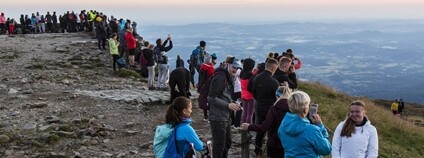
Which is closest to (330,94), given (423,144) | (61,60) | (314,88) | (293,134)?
(314,88)

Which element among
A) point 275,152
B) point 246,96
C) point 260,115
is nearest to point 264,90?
point 260,115

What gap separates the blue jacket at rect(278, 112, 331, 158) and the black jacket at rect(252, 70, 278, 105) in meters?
2.75

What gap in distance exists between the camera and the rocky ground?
10.6m

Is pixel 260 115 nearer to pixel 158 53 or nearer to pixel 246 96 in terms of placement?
pixel 246 96

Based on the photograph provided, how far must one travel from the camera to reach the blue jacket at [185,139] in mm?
5891

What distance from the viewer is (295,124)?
561cm

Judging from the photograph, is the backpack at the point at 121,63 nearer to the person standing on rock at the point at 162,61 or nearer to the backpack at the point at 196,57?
the person standing on rock at the point at 162,61

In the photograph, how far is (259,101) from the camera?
892 cm

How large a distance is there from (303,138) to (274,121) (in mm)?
1217

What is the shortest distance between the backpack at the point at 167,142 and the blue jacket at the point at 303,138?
4.45 feet

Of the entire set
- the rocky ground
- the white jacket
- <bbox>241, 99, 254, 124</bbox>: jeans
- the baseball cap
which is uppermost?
the baseball cap

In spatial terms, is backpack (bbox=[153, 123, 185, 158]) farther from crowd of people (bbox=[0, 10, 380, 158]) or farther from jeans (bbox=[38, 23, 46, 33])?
jeans (bbox=[38, 23, 46, 33])

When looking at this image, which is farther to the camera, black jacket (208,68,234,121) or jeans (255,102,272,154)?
jeans (255,102,272,154)

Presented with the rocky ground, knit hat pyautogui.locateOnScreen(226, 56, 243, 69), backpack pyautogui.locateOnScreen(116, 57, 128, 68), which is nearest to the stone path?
the rocky ground
